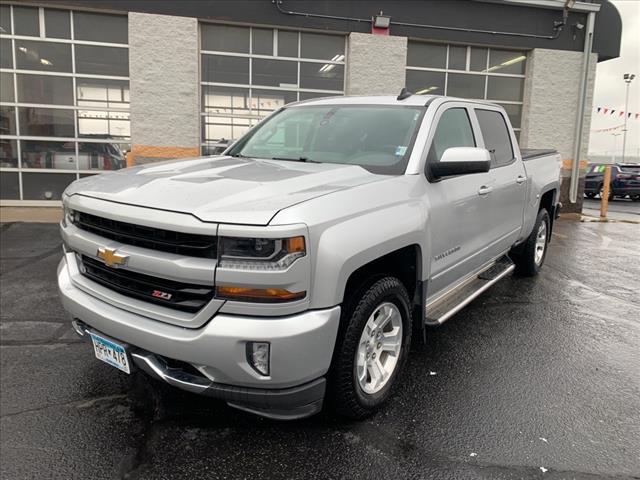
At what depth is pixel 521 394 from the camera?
3.38 metres

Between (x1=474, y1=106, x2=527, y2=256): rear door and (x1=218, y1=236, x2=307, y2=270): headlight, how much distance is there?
2493 millimetres

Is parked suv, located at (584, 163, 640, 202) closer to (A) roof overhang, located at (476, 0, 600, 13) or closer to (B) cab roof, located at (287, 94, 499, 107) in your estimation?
(A) roof overhang, located at (476, 0, 600, 13)

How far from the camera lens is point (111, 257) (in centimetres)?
265

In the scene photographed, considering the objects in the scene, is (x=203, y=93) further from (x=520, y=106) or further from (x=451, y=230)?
(x=451, y=230)

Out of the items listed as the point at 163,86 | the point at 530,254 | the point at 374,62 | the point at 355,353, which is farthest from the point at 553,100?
the point at 355,353

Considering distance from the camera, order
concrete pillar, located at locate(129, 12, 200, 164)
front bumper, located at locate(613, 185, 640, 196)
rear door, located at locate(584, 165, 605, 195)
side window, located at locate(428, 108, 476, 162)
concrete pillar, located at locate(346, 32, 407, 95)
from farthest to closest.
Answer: rear door, located at locate(584, 165, 605, 195)
front bumper, located at locate(613, 185, 640, 196)
concrete pillar, located at locate(346, 32, 407, 95)
concrete pillar, located at locate(129, 12, 200, 164)
side window, located at locate(428, 108, 476, 162)

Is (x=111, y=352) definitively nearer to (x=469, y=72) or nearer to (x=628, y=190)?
(x=469, y=72)

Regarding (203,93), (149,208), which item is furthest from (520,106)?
(149,208)

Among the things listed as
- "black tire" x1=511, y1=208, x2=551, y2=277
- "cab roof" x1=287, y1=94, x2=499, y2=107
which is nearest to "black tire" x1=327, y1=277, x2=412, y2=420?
"cab roof" x1=287, y1=94, x2=499, y2=107

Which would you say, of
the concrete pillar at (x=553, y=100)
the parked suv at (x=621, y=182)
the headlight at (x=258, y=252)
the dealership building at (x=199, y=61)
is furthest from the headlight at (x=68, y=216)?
the parked suv at (x=621, y=182)

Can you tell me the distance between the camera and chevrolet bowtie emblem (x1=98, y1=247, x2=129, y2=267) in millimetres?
2605

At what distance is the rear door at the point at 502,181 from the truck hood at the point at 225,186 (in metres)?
1.75

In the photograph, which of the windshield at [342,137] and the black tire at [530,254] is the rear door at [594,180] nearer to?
the black tire at [530,254]

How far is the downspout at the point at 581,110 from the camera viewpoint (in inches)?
488
